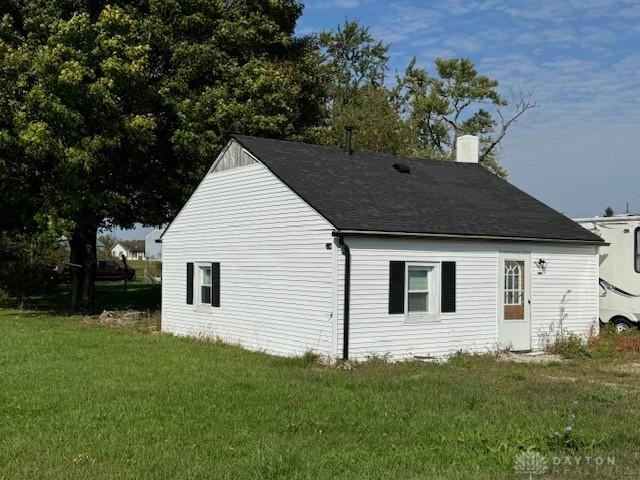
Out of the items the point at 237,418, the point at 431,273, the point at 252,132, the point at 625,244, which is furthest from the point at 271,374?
the point at 252,132

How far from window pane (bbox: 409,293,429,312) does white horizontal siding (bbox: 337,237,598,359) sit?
0.30 metres

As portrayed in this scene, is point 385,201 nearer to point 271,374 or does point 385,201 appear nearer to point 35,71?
point 271,374

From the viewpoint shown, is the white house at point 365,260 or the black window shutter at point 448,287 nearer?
the white house at point 365,260

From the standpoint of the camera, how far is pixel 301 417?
25.7 ft

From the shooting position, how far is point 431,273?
45.3 ft

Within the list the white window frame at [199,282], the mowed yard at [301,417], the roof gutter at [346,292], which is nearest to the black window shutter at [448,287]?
the mowed yard at [301,417]

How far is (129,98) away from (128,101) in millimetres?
122

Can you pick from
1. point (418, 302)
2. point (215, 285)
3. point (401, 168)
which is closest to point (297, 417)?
point (418, 302)

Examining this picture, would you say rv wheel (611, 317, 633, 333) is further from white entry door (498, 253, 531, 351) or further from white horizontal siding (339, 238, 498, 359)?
white horizontal siding (339, 238, 498, 359)

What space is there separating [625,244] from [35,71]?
16.3 meters

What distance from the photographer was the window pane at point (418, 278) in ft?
44.6

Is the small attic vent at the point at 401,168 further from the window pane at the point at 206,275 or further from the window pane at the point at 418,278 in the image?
the window pane at the point at 206,275

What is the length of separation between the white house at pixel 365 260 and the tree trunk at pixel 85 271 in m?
7.28

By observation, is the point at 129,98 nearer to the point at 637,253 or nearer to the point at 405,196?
the point at 405,196
